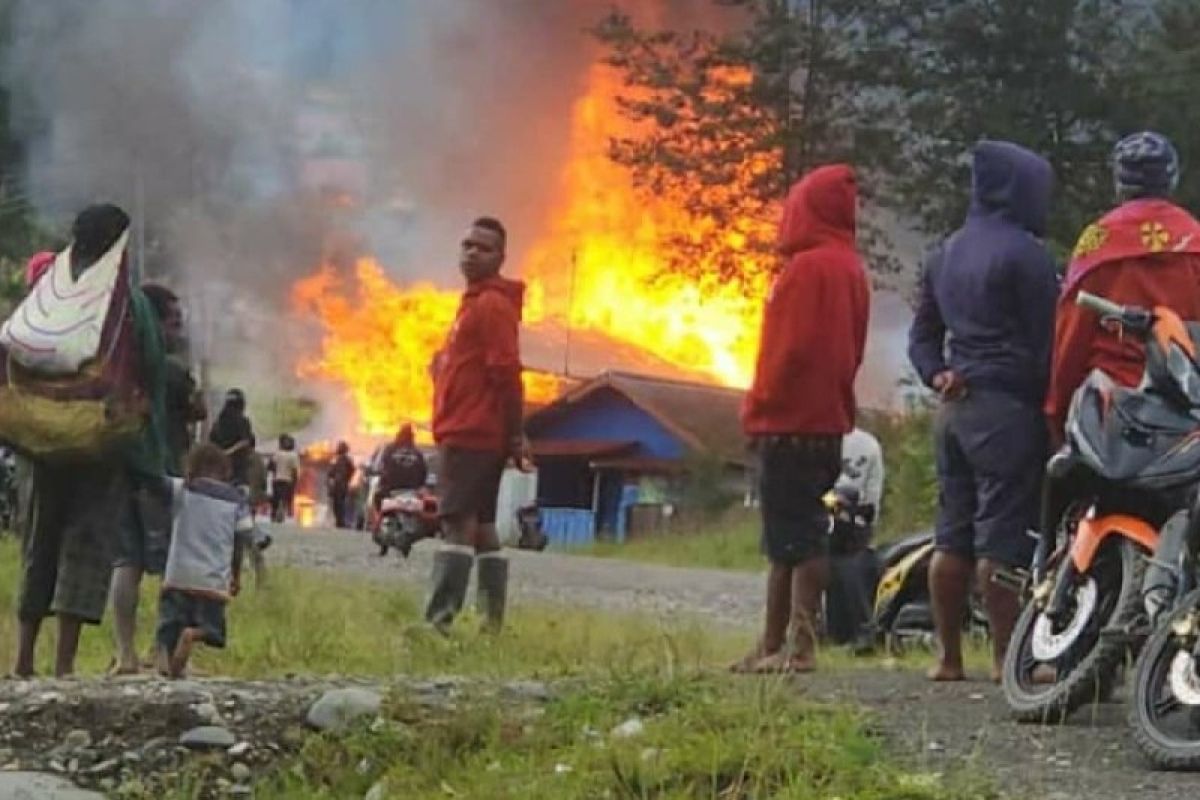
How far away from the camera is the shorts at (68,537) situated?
7020 mm

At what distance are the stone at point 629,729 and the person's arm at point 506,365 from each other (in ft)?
11.3

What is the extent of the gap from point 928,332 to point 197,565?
279cm

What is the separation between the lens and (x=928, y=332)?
6.65 m

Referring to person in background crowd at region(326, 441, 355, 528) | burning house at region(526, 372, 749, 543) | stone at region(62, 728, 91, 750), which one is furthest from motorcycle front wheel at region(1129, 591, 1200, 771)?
person in background crowd at region(326, 441, 355, 528)

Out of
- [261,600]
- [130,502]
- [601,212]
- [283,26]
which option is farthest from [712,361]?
[130,502]

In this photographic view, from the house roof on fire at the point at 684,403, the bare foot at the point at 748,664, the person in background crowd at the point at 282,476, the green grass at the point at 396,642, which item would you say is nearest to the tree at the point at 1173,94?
the house roof on fire at the point at 684,403

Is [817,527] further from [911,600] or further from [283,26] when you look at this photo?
[283,26]

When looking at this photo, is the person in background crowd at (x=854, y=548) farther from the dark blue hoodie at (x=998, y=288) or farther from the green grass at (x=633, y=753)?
the green grass at (x=633, y=753)

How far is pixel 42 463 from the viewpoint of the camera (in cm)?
696

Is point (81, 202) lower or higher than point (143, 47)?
lower

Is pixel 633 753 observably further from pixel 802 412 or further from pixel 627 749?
pixel 802 412

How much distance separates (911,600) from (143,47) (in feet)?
61.5

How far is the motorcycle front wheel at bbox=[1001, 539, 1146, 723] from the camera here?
202 inches

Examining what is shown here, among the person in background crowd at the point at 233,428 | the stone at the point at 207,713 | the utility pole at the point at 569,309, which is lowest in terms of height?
the stone at the point at 207,713
